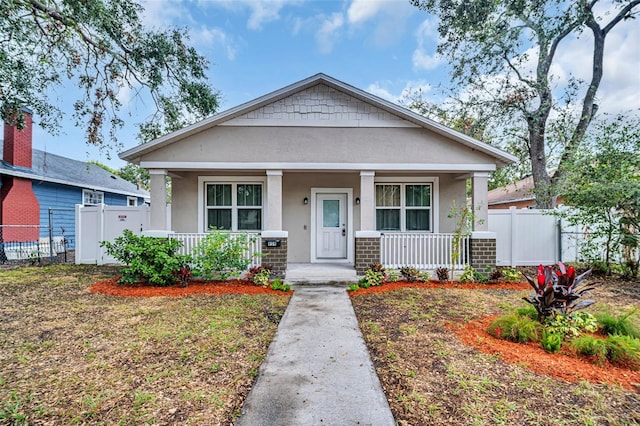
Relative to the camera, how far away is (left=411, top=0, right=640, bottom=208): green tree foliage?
36.9 feet

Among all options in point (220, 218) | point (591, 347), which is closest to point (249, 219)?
point (220, 218)

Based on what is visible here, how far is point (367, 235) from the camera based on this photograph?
799 cm

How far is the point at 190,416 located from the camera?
255cm

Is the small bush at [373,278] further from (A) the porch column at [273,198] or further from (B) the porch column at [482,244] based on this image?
(B) the porch column at [482,244]

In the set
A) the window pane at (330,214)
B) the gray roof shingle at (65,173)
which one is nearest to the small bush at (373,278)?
the window pane at (330,214)

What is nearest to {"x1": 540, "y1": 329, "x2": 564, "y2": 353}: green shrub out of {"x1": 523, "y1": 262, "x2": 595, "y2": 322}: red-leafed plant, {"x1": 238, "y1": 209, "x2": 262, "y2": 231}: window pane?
{"x1": 523, "y1": 262, "x2": 595, "y2": 322}: red-leafed plant

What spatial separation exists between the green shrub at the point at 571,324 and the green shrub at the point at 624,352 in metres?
0.30

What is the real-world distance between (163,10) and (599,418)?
44.9ft

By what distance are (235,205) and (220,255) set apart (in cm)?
241

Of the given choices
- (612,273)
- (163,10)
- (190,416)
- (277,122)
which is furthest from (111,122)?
(612,273)

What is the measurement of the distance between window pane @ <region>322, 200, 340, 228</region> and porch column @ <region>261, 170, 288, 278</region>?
202cm

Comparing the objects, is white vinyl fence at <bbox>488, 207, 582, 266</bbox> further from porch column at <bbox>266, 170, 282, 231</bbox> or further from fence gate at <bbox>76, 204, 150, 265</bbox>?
fence gate at <bbox>76, 204, 150, 265</bbox>

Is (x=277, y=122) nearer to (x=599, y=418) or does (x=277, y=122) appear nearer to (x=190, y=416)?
(x=190, y=416)

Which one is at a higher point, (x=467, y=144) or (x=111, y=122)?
(x=111, y=122)
